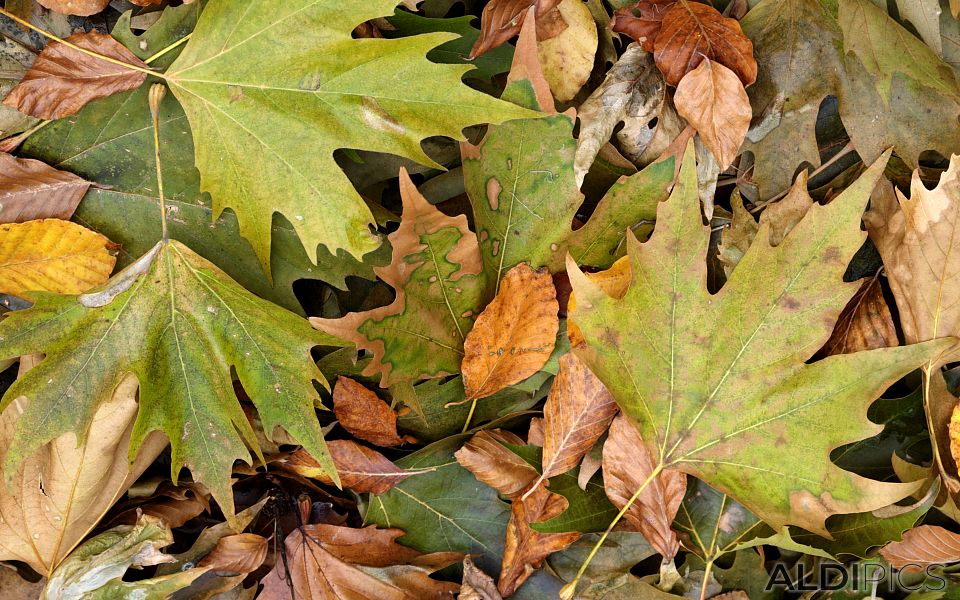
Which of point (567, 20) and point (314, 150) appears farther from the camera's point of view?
point (567, 20)

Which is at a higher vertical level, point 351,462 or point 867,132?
point 867,132

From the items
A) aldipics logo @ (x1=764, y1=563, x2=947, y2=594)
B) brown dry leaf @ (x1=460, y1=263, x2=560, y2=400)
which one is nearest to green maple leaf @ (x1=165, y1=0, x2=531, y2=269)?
brown dry leaf @ (x1=460, y1=263, x2=560, y2=400)

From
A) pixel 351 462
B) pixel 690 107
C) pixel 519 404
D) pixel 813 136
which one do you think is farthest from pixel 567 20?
pixel 351 462

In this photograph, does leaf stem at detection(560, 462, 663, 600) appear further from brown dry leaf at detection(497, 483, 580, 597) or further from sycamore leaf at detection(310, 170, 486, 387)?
sycamore leaf at detection(310, 170, 486, 387)

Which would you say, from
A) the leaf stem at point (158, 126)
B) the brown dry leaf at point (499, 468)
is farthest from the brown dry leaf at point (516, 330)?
the leaf stem at point (158, 126)

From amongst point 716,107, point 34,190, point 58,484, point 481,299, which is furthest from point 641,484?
point 34,190

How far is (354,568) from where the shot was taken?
1.06 meters

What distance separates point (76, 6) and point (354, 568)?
3.18ft

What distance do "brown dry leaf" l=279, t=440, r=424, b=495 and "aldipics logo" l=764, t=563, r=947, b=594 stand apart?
634 mm

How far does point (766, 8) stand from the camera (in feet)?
3.38

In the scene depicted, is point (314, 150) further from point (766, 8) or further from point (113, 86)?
point (766, 8)

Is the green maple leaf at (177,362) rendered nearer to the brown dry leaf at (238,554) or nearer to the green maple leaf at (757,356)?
the brown dry leaf at (238,554)

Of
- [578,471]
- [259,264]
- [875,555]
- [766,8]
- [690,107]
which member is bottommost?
[875,555]

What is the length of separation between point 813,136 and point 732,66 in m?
0.17
